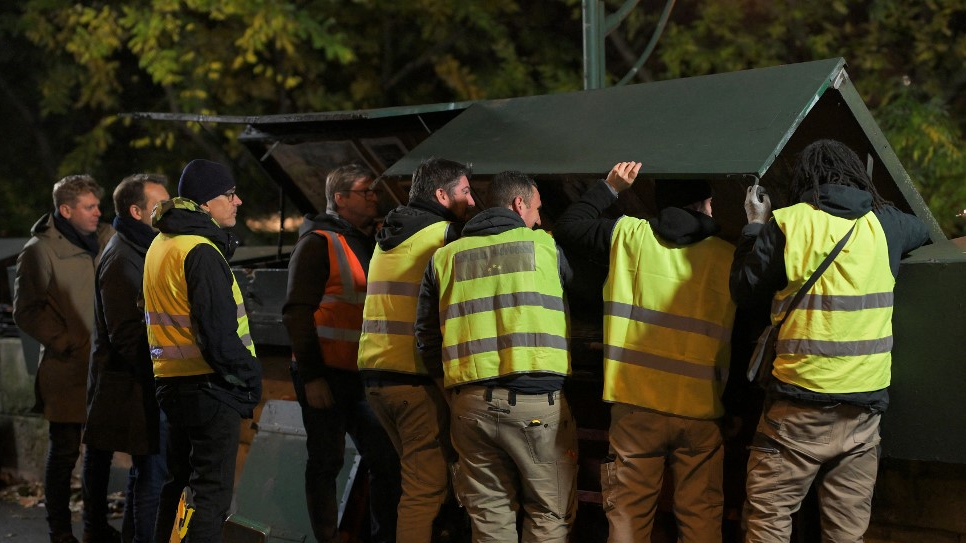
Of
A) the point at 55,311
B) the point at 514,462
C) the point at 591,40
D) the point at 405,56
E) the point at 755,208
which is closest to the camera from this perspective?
the point at 755,208

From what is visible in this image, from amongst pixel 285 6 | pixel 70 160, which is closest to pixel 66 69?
pixel 70 160

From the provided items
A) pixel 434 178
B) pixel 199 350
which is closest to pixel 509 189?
pixel 434 178

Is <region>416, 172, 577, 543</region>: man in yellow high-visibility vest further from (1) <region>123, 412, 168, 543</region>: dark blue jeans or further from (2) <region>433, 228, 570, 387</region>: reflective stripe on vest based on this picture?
(1) <region>123, 412, 168, 543</region>: dark blue jeans

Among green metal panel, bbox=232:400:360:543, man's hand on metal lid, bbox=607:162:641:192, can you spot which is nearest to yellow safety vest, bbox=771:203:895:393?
man's hand on metal lid, bbox=607:162:641:192

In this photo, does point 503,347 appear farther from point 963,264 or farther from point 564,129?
point 963,264

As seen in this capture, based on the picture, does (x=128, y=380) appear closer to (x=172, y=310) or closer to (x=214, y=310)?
(x=172, y=310)

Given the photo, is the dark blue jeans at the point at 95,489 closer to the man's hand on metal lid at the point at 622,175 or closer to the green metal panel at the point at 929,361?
the man's hand on metal lid at the point at 622,175

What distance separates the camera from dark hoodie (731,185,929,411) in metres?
3.34

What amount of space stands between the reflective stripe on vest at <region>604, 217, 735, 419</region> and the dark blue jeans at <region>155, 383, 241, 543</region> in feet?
5.08

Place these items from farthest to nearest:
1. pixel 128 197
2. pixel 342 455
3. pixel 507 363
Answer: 1. pixel 128 197
2. pixel 342 455
3. pixel 507 363

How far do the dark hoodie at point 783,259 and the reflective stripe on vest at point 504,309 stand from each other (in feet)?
2.12

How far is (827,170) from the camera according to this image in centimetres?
344

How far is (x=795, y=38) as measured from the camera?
9.98m

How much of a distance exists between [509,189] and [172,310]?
1390 mm
